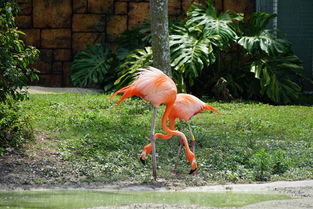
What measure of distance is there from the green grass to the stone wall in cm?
833

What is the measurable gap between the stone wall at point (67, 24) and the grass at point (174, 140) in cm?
274

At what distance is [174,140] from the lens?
8461 mm

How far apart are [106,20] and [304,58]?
4.79m

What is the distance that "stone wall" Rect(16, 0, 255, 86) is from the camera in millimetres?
13859

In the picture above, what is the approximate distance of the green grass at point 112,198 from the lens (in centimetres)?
517

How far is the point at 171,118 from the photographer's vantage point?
7012 millimetres

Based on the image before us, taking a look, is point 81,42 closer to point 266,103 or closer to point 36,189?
point 266,103

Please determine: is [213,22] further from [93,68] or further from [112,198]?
[112,198]

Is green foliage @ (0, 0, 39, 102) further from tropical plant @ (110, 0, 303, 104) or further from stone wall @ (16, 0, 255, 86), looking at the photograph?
stone wall @ (16, 0, 255, 86)

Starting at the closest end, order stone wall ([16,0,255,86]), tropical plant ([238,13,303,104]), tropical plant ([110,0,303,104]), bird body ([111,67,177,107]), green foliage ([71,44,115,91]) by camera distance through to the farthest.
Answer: bird body ([111,67,177,107]) < tropical plant ([110,0,303,104]) < tropical plant ([238,13,303,104]) < green foliage ([71,44,115,91]) < stone wall ([16,0,255,86])

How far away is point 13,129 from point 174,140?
2252 mm

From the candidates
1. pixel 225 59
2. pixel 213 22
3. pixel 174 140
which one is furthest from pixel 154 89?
pixel 225 59

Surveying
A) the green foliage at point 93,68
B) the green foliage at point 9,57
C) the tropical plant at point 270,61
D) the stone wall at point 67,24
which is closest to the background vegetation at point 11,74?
the green foliage at point 9,57

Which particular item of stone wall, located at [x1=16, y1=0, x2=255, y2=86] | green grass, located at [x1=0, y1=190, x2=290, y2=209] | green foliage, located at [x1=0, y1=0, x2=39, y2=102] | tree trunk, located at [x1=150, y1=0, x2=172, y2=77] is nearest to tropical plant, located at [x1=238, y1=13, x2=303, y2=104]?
stone wall, located at [x1=16, y1=0, x2=255, y2=86]
